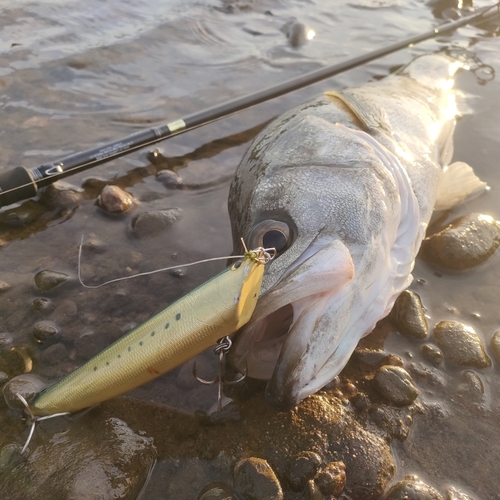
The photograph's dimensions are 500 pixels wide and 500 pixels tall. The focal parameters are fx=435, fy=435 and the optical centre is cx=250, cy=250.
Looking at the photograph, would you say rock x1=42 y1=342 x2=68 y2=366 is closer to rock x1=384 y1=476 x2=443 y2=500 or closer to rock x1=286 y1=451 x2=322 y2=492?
rock x1=286 y1=451 x2=322 y2=492

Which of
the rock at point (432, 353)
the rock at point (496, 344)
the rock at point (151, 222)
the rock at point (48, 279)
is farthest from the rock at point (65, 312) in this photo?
the rock at point (496, 344)

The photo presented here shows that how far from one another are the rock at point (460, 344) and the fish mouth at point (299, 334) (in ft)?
2.91

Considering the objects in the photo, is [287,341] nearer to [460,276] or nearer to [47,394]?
[47,394]

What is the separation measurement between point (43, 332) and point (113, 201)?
1225 mm

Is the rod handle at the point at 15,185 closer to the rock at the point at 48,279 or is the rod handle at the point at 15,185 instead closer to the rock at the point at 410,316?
the rock at the point at 48,279

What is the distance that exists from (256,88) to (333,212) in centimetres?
343

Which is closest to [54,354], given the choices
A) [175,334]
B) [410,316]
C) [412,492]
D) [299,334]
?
[175,334]

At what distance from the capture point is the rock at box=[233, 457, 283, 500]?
73.1 inches

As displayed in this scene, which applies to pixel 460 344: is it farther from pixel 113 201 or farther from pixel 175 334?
pixel 113 201

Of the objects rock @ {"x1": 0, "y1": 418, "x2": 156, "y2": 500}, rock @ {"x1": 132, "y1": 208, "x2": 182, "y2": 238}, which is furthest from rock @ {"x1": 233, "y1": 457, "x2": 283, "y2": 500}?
rock @ {"x1": 132, "y1": 208, "x2": 182, "y2": 238}

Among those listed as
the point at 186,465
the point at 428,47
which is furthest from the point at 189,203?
the point at 428,47

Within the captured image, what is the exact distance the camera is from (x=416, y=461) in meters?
2.12

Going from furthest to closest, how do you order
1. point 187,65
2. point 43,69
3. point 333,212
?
A: point 187,65 < point 43,69 < point 333,212

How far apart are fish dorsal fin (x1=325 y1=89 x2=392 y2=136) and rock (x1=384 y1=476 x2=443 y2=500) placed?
2154 mm
